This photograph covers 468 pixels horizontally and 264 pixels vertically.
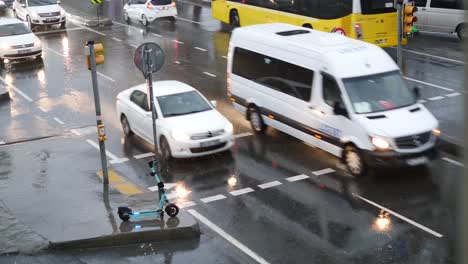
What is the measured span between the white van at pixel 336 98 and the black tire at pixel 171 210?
4305 mm

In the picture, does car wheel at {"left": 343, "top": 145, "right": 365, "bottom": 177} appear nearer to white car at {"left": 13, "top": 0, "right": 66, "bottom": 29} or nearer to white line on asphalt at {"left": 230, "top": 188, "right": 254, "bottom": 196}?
white line on asphalt at {"left": 230, "top": 188, "right": 254, "bottom": 196}

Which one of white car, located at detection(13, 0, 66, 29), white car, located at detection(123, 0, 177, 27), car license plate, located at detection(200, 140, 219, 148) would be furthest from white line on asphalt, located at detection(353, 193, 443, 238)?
white car, located at detection(13, 0, 66, 29)

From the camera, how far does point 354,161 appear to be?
14.0 m

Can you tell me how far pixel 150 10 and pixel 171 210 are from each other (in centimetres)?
2196

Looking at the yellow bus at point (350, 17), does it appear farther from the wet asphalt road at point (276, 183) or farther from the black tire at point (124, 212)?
the black tire at point (124, 212)

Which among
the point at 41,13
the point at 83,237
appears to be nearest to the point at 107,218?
the point at 83,237

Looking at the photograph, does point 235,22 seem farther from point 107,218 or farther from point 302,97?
point 107,218

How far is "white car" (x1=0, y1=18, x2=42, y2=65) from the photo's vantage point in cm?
2553

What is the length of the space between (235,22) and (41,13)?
9147mm

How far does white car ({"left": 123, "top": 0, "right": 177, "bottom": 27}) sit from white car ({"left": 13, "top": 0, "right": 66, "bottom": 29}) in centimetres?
339

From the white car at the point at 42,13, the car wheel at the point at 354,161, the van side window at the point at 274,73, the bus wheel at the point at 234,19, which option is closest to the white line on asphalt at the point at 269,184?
the car wheel at the point at 354,161

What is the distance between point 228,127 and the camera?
15.4m

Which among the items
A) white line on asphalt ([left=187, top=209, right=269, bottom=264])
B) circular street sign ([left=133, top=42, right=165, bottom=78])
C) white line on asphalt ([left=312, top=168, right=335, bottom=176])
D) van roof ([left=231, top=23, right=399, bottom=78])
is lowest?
white line on asphalt ([left=312, top=168, right=335, bottom=176])

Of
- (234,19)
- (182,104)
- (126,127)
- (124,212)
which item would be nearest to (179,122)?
(182,104)
